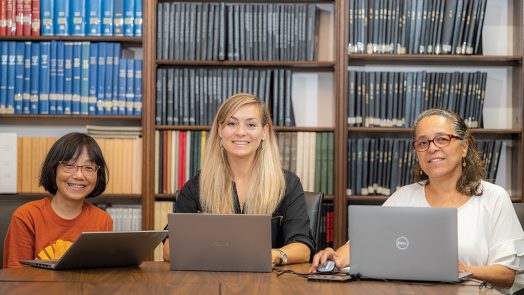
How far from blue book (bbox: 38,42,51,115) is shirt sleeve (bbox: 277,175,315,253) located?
1762 millimetres

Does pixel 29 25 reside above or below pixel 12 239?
above

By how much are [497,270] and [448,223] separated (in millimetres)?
460

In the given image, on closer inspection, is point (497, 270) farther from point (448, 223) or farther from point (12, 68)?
point (12, 68)

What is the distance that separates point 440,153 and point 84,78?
2.15 metres

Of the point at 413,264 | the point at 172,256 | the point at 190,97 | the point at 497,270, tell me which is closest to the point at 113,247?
the point at 172,256

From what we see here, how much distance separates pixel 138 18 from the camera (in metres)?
4.13

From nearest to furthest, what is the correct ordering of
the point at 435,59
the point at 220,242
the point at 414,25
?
1. the point at 220,242
2. the point at 414,25
3. the point at 435,59

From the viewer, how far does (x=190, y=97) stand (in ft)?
13.6

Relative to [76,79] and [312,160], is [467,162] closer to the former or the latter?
[312,160]

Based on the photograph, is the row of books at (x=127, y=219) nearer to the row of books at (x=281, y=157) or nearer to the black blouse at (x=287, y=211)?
the row of books at (x=281, y=157)

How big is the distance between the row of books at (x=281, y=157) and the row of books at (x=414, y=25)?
0.53 m

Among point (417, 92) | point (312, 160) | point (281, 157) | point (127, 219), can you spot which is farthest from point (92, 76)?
point (417, 92)

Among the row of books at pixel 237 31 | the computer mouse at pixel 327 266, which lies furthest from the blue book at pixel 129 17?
the computer mouse at pixel 327 266

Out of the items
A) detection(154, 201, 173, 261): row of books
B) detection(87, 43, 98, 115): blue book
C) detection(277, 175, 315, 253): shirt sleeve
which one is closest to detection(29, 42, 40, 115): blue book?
detection(87, 43, 98, 115): blue book
